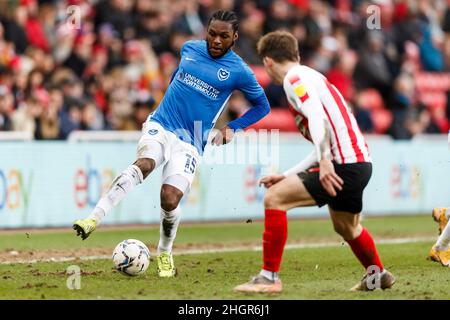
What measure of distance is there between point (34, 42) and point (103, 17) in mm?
1998

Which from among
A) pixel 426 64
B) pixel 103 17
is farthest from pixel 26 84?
pixel 426 64

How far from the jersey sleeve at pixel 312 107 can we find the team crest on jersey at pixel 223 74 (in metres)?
2.30

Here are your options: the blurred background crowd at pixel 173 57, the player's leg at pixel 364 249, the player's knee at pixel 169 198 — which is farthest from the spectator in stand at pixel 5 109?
the player's leg at pixel 364 249

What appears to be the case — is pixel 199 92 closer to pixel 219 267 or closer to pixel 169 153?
pixel 169 153

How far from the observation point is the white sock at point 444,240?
11.5 m

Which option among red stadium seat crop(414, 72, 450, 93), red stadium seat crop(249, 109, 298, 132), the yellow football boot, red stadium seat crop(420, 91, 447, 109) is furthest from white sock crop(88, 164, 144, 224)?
red stadium seat crop(414, 72, 450, 93)

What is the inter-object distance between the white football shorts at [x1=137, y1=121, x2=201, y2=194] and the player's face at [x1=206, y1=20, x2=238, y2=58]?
0.98 meters

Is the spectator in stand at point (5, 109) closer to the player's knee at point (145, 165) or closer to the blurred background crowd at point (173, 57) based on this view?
the blurred background crowd at point (173, 57)

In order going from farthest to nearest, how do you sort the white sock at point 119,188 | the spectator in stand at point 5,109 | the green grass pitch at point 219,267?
the spectator in stand at point 5,109 → the white sock at point 119,188 → the green grass pitch at point 219,267

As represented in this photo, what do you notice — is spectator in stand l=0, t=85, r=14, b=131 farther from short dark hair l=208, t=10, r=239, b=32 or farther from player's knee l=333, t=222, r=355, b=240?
player's knee l=333, t=222, r=355, b=240

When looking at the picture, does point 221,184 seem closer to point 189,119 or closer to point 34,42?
point 34,42

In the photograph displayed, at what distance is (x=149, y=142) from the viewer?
1045 cm

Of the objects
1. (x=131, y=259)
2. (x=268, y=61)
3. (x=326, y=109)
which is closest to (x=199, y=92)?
(x=131, y=259)
